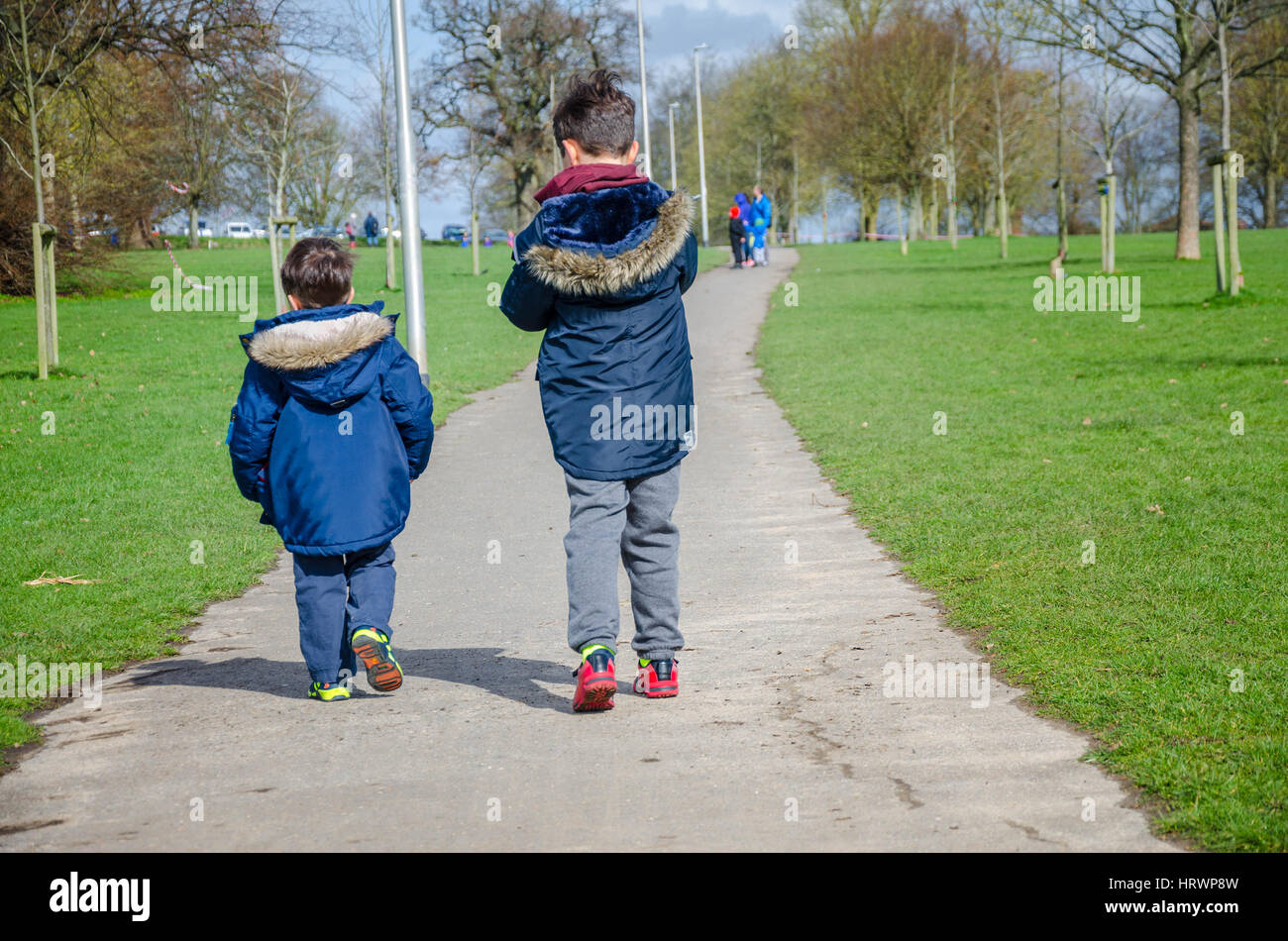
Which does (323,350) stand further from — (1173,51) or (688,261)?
(1173,51)

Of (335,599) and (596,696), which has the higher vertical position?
(335,599)

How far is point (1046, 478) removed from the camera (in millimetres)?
8250

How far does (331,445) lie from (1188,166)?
94.0 feet

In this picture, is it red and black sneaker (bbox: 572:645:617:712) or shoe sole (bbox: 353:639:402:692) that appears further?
shoe sole (bbox: 353:639:402:692)

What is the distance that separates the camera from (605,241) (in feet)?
14.0

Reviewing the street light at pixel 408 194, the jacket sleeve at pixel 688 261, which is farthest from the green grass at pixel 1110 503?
the street light at pixel 408 194

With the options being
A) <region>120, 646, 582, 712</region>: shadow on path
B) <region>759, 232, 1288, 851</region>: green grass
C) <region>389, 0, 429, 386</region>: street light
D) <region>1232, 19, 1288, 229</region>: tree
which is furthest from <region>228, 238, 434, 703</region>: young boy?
<region>1232, 19, 1288, 229</region>: tree

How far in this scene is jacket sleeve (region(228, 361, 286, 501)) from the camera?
4.56m

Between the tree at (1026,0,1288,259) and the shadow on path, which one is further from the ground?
the tree at (1026,0,1288,259)

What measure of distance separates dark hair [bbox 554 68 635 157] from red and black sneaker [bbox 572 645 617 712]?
5.52ft

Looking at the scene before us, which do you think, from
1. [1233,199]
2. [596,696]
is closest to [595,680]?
[596,696]

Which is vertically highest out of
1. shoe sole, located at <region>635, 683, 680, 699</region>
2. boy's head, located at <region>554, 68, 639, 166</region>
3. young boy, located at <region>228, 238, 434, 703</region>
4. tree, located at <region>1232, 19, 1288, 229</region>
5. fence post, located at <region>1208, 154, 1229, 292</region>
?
tree, located at <region>1232, 19, 1288, 229</region>

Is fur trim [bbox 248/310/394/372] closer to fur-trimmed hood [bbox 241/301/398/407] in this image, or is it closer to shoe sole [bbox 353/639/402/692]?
fur-trimmed hood [bbox 241/301/398/407]
